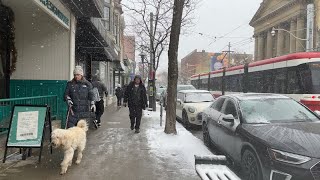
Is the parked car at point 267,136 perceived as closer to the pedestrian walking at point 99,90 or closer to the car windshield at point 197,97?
the pedestrian walking at point 99,90

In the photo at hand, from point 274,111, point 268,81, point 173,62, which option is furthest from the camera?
point 268,81

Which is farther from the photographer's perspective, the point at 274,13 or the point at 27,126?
the point at 274,13

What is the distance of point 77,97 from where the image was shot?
326 inches

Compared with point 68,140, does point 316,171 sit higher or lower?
lower

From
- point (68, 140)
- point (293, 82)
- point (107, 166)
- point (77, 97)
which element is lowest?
point (107, 166)

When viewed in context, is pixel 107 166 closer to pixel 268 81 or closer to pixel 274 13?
pixel 268 81

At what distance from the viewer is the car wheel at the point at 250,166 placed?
613 centimetres

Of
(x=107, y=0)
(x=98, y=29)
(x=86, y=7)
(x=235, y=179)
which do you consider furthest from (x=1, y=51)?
(x=107, y=0)

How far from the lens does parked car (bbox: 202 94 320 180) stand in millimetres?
5465

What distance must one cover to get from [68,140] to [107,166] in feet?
3.27

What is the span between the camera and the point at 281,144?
5762 millimetres

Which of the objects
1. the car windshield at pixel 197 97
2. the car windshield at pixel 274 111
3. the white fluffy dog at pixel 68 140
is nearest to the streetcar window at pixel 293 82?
the car windshield at pixel 197 97

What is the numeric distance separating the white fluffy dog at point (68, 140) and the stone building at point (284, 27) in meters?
40.2

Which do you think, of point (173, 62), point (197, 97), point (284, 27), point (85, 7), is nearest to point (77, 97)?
point (173, 62)
